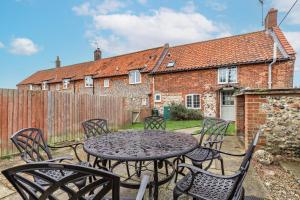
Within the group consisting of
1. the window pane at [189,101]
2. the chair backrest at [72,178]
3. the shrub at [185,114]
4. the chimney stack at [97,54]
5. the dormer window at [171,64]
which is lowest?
the shrub at [185,114]

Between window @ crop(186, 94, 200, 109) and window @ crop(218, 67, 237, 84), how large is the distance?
2088 millimetres

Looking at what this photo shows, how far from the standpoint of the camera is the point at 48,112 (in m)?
6.20

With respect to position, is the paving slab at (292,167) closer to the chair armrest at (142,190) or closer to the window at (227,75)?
the chair armrest at (142,190)

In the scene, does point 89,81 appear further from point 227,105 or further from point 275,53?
point 275,53

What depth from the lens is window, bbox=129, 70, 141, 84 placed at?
17.7 metres

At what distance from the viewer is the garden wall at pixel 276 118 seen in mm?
4344

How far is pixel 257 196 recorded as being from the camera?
2.71 meters

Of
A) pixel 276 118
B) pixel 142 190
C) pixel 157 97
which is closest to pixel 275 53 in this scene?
pixel 157 97

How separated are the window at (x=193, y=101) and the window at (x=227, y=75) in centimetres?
209

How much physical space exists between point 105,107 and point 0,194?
20.8ft

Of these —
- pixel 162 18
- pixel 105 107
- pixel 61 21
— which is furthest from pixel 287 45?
pixel 61 21

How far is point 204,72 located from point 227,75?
5.39 ft

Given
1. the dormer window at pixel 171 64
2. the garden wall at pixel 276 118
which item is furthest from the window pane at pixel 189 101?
the garden wall at pixel 276 118

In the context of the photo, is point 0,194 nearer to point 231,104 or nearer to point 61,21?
point 61,21
